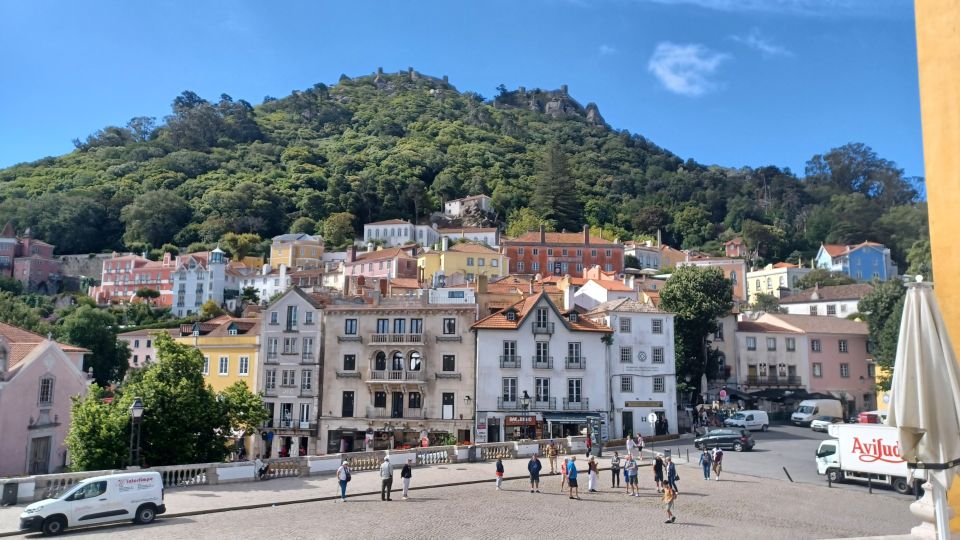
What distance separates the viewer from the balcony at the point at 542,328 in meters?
42.6

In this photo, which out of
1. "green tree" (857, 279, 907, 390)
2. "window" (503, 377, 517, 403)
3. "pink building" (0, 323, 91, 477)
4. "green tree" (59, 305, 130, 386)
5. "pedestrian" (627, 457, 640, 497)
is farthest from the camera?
"green tree" (59, 305, 130, 386)

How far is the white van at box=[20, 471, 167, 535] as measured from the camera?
1770 cm

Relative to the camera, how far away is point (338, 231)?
128 meters

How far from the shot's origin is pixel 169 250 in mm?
124562

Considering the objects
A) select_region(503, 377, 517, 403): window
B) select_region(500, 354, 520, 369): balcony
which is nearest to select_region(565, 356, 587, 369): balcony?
select_region(500, 354, 520, 369): balcony

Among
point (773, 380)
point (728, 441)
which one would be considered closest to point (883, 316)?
point (773, 380)

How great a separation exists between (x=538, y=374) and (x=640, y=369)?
6.77 metres

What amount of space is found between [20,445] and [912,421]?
113ft

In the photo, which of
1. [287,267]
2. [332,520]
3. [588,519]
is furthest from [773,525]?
[287,267]

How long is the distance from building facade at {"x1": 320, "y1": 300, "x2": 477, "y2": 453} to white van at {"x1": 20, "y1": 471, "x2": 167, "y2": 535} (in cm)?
2256

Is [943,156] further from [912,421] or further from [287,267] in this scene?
[287,267]

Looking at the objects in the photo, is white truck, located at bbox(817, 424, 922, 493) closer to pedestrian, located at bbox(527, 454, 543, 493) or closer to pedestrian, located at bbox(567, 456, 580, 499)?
pedestrian, located at bbox(567, 456, 580, 499)

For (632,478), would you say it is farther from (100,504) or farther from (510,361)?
(510,361)

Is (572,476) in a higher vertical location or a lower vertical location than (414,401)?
lower
